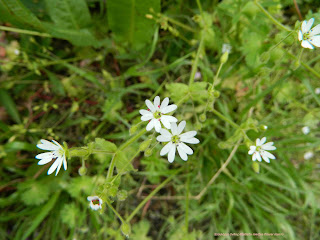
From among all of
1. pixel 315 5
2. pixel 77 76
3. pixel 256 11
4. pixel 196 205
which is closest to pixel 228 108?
pixel 256 11

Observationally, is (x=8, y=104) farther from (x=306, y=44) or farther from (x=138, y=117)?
(x=306, y=44)

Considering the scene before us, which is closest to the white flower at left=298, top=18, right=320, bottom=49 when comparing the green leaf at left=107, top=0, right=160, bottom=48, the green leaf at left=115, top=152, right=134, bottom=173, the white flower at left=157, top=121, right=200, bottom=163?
the white flower at left=157, top=121, right=200, bottom=163

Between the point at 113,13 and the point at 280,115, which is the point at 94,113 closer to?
the point at 113,13

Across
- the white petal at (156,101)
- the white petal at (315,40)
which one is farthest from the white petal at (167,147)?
the white petal at (315,40)

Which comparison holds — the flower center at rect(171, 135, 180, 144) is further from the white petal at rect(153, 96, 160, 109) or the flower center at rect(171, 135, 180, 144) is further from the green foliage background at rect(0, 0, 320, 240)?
the green foliage background at rect(0, 0, 320, 240)

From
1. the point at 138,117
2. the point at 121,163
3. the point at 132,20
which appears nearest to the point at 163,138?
the point at 121,163

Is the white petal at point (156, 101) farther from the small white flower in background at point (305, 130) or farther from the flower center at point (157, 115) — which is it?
the small white flower in background at point (305, 130)
